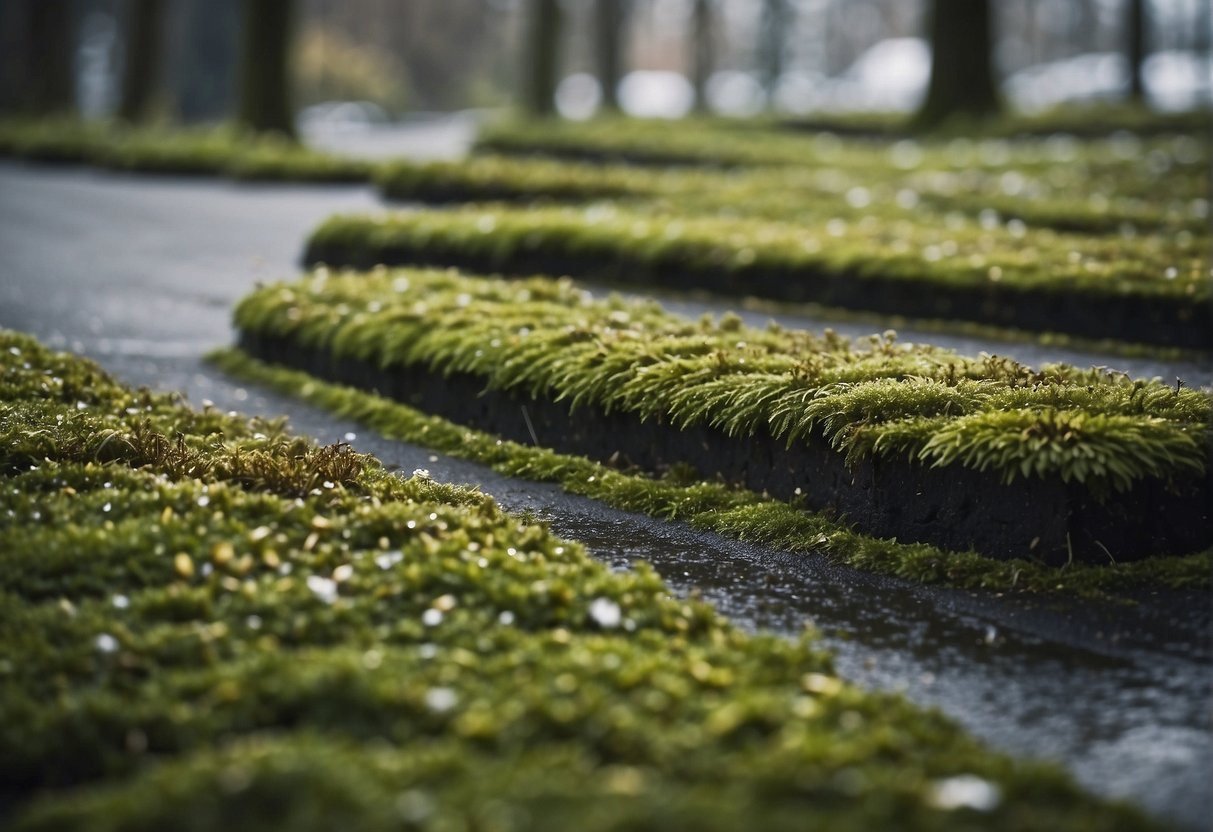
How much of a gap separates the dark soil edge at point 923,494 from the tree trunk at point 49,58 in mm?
26238

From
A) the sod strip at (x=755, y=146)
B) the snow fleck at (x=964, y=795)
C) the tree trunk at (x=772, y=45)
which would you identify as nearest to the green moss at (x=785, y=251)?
the sod strip at (x=755, y=146)

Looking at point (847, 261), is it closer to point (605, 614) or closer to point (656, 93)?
point (605, 614)

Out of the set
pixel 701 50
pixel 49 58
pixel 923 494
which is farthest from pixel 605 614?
pixel 701 50

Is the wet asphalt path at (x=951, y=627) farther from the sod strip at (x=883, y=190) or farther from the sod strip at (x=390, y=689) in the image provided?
the sod strip at (x=883, y=190)

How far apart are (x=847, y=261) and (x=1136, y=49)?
2028 cm

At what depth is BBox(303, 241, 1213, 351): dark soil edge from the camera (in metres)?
8.95

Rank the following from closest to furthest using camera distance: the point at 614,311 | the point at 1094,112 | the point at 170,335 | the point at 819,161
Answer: the point at 614,311
the point at 170,335
the point at 819,161
the point at 1094,112

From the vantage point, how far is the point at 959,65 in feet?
70.5

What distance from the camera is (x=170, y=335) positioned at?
9609 mm

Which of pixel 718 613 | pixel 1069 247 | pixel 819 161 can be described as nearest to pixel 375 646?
pixel 718 613

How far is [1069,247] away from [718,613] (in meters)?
6.74

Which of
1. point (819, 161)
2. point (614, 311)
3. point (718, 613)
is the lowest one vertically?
point (718, 613)

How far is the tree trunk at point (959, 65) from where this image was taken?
20.7m

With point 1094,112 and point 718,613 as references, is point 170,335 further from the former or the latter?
point 1094,112
